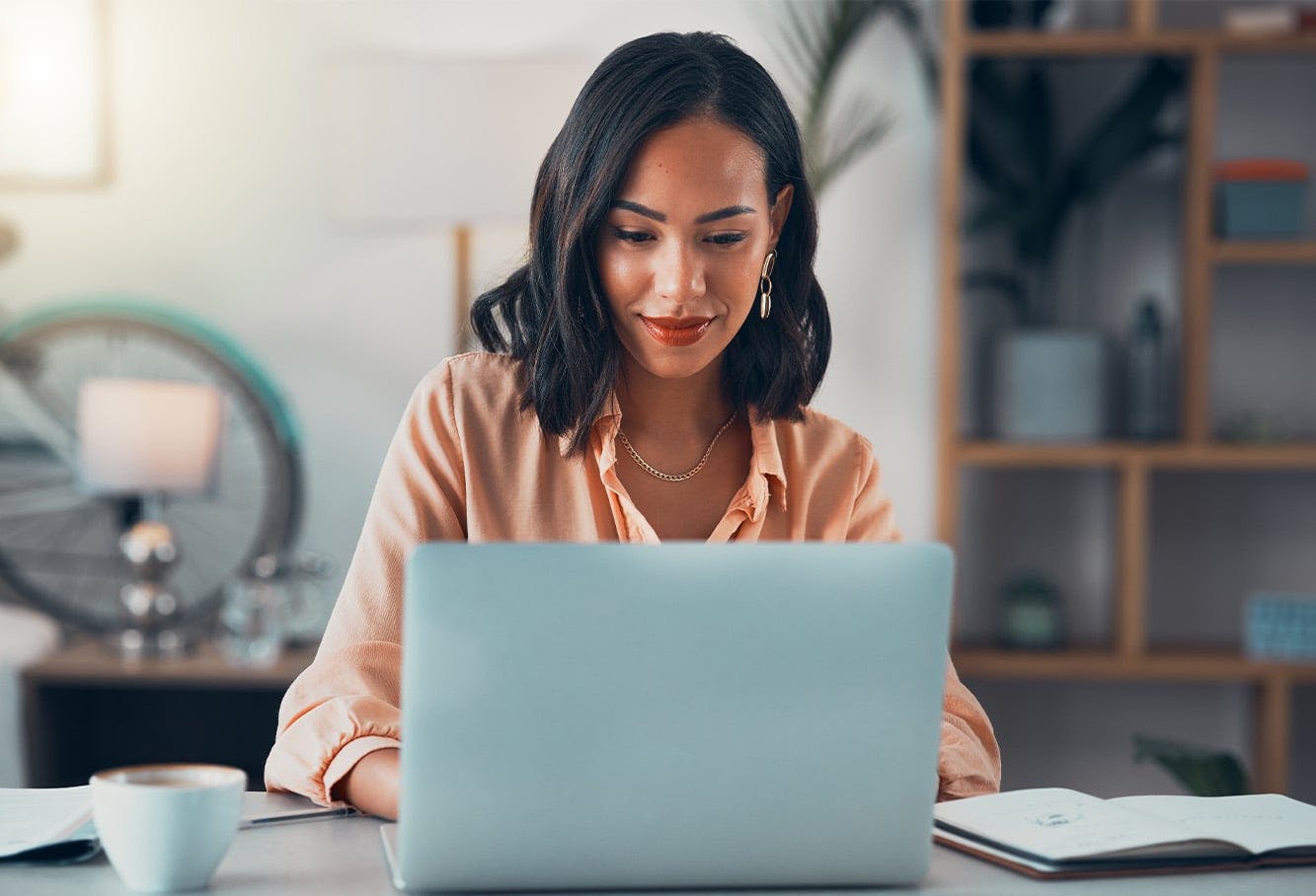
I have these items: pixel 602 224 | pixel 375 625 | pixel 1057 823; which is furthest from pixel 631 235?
pixel 1057 823

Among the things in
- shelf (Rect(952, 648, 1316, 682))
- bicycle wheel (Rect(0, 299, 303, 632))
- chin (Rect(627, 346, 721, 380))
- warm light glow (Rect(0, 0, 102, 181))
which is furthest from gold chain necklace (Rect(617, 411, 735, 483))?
warm light glow (Rect(0, 0, 102, 181))

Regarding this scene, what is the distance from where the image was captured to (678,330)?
143 centimetres

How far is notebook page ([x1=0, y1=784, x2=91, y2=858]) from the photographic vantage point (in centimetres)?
93

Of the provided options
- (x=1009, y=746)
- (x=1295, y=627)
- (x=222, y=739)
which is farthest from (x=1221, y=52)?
(x=222, y=739)

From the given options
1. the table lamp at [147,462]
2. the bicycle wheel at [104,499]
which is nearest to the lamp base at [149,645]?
the table lamp at [147,462]

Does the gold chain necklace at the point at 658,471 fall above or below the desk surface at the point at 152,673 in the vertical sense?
above

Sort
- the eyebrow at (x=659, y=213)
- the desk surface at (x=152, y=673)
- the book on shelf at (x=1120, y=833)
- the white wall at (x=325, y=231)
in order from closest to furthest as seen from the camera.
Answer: the book on shelf at (x=1120, y=833)
the eyebrow at (x=659, y=213)
the desk surface at (x=152, y=673)
the white wall at (x=325, y=231)

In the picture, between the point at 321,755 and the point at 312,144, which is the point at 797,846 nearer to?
the point at 321,755

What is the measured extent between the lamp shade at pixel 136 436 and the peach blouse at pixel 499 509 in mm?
1472

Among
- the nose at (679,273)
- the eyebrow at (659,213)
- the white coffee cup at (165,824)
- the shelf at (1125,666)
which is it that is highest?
the eyebrow at (659,213)

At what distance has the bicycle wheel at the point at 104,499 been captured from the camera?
10.3 ft

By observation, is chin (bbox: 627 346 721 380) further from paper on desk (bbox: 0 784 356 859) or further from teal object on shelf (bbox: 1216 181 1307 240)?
teal object on shelf (bbox: 1216 181 1307 240)

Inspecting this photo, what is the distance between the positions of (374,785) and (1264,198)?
7.82 feet

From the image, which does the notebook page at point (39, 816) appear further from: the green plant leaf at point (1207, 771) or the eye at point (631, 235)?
the green plant leaf at point (1207, 771)
